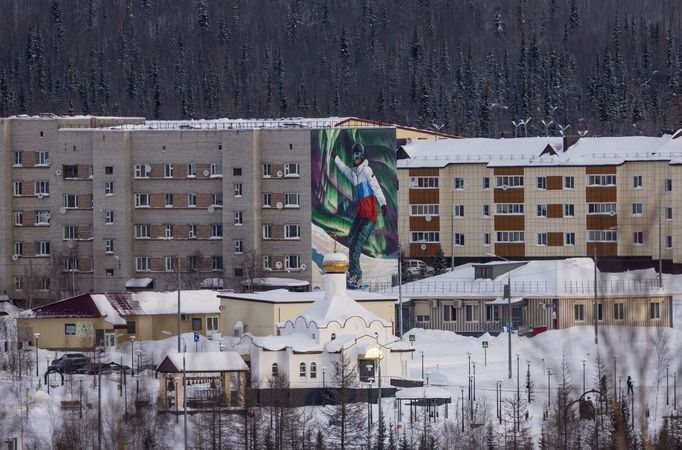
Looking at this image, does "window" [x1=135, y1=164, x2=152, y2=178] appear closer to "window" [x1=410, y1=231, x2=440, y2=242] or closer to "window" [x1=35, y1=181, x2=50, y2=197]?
"window" [x1=35, y1=181, x2=50, y2=197]

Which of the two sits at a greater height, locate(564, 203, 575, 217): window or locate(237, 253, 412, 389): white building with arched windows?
locate(564, 203, 575, 217): window

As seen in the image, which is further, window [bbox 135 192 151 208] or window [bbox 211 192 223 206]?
window [bbox 135 192 151 208]

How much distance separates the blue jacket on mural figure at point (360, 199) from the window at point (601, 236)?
10.4m

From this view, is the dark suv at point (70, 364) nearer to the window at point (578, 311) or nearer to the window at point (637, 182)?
the window at point (578, 311)

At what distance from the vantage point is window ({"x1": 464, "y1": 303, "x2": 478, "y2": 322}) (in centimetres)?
10112

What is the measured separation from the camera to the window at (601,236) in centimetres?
11569

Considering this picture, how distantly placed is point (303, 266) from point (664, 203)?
1835cm

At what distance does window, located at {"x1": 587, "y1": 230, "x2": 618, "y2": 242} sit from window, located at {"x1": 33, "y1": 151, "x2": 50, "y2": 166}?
2769 centimetres

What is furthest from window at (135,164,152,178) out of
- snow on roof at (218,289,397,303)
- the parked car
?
snow on roof at (218,289,397,303)

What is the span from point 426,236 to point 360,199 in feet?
17.3

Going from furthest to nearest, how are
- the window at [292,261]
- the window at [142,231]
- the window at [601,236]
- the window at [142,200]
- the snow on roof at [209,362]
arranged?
the window at [142,231] < the window at [142,200] < the window at [601,236] < the window at [292,261] < the snow on roof at [209,362]

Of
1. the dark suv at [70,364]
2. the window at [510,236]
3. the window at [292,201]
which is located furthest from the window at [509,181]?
the dark suv at [70,364]

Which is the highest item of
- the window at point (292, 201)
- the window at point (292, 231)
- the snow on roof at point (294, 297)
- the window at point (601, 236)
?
the window at point (292, 201)

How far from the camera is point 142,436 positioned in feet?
234
